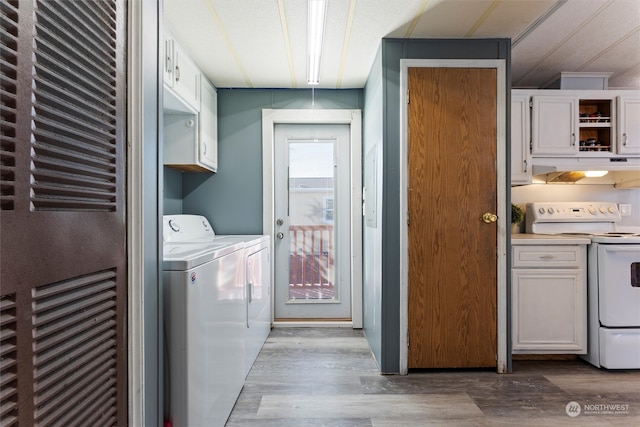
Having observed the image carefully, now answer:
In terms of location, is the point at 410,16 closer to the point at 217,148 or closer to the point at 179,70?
the point at 179,70

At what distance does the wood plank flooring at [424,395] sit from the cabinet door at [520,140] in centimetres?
140

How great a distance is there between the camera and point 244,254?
2203 mm

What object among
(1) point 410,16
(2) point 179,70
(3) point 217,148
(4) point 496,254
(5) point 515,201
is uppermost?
(1) point 410,16

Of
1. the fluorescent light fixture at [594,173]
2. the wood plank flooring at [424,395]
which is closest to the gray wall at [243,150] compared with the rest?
the wood plank flooring at [424,395]

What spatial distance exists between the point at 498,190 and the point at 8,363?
8.22 feet

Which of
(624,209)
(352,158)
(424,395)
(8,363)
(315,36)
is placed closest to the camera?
(8,363)

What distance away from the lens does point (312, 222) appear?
11.2 feet

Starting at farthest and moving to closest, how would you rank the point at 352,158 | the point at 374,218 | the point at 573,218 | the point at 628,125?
the point at 352,158
the point at 573,218
the point at 628,125
the point at 374,218

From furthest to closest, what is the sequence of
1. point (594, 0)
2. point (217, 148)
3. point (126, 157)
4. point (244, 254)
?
1. point (217, 148)
2. point (244, 254)
3. point (594, 0)
4. point (126, 157)

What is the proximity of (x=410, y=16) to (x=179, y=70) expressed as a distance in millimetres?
1498

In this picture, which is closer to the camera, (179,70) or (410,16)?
(410,16)

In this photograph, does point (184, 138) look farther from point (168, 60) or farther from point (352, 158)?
point (352, 158)

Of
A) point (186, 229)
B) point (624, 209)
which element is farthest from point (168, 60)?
point (624, 209)

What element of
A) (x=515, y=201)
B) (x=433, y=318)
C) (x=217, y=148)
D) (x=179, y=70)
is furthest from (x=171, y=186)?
(x=515, y=201)
